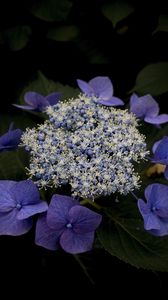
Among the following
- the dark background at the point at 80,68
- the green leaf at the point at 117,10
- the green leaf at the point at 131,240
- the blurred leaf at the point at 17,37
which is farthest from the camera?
the blurred leaf at the point at 17,37

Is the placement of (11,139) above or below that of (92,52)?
below

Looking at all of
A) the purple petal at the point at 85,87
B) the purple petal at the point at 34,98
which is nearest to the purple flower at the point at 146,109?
the purple petal at the point at 85,87

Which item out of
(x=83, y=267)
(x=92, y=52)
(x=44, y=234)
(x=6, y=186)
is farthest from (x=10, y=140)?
(x=92, y=52)

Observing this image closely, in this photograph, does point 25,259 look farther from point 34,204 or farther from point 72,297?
point 34,204

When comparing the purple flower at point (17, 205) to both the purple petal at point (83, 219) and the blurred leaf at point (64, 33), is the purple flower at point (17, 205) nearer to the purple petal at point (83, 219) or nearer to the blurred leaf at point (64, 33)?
the purple petal at point (83, 219)

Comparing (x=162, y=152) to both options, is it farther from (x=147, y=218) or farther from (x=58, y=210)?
(x=58, y=210)

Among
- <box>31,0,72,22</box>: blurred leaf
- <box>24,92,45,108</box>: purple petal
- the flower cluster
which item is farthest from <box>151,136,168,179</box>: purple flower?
<box>31,0,72,22</box>: blurred leaf

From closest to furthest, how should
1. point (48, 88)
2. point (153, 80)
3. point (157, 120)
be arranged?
point (157, 120) → point (48, 88) → point (153, 80)
